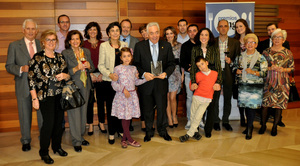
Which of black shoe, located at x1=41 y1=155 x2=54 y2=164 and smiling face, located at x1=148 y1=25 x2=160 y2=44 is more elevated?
smiling face, located at x1=148 y1=25 x2=160 y2=44

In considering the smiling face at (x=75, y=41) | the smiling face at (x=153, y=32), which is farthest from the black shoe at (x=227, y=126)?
the smiling face at (x=75, y=41)

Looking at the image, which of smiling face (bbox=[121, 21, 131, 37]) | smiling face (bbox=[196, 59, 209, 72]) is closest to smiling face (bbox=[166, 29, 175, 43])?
smiling face (bbox=[121, 21, 131, 37])

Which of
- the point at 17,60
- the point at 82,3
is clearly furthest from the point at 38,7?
the point at 17,60

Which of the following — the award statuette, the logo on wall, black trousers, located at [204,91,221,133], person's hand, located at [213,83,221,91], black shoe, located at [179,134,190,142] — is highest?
the logo on wall

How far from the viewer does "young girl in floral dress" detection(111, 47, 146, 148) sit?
3576mm

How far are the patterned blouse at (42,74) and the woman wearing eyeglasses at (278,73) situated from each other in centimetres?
305

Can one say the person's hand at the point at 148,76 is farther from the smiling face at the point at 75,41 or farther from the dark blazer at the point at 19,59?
the dark blazer at the point at 19,59

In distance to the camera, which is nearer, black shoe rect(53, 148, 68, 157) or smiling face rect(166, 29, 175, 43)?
black shoe rect(53, 148, 68, 157)

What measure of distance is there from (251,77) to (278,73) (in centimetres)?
44

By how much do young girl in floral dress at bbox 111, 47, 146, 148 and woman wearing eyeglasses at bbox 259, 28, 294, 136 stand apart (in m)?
2.04

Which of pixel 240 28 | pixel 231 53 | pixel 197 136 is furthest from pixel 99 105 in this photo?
pixel 240 28

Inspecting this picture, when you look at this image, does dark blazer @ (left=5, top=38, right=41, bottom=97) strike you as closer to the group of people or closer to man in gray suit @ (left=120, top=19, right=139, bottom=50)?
the group of people

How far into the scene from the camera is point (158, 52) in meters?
3.79

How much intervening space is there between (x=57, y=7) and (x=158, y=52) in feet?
7.73
